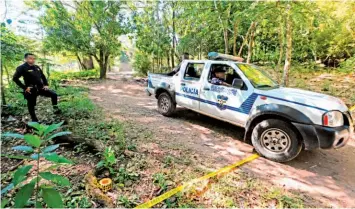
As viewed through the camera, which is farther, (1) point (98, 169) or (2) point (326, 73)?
(2) point (326, 73)

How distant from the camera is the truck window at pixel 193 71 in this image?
531 centimetres

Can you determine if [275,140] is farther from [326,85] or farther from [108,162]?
[326,85]

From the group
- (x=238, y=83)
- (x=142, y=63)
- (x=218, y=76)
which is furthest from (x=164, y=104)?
(x=142, y=63)

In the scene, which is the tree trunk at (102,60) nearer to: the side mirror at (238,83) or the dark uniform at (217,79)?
the dark uniform at (217,79)

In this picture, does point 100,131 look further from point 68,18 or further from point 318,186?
point 68,18

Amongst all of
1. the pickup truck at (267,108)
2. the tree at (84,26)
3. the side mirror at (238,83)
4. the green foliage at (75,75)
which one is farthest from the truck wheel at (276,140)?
the green foliage at (75,75)

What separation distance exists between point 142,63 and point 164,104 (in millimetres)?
13360

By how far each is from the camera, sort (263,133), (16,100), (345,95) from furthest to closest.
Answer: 1. (345,95)
2. (16,100)
3. (263,133)

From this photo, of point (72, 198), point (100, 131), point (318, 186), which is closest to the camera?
point (72, 198)

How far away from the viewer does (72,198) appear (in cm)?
266

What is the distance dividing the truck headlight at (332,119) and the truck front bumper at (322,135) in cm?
7

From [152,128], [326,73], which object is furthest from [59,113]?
[326,73]

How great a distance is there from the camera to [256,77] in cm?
456

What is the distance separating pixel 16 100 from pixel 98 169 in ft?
19.7
